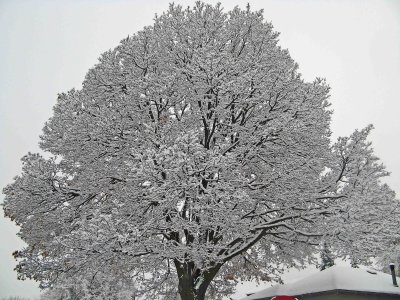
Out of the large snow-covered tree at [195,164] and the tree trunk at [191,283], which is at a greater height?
the large snow-covered tree at [195,164]

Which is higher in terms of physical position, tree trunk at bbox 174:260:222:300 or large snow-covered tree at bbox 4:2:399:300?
large snow-covered tree at bbox 4:2:399:300

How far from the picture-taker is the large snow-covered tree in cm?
891

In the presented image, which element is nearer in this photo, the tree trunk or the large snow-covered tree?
the large snow-covered tree

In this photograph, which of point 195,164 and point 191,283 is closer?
point 195,164

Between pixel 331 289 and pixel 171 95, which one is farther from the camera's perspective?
pixel 331 289

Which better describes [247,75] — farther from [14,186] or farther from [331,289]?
[331,289]

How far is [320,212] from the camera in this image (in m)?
10.6

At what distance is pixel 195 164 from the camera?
8.09 metres

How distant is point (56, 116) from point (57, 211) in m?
3.54

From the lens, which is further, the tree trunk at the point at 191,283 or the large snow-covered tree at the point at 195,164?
the tree trunk at the point at 191,283

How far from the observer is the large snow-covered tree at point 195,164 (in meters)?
8.91

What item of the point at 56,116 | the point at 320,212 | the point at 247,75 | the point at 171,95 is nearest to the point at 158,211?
the point at 171,95

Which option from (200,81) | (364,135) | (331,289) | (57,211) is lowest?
(331,289)

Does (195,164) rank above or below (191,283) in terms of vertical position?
above
